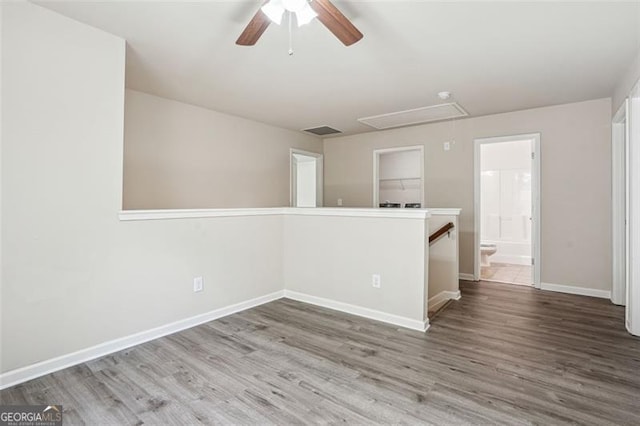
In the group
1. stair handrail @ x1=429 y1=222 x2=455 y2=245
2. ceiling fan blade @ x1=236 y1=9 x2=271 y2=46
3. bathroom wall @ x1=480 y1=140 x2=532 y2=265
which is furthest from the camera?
bathroom wall @ x1=480 y1=140 x2=532 y2=265

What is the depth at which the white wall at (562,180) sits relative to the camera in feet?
13.1

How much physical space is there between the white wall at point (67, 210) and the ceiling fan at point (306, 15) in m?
1.31

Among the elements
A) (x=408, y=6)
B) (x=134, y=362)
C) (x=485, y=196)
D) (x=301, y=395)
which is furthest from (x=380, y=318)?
(x=485, y=196)

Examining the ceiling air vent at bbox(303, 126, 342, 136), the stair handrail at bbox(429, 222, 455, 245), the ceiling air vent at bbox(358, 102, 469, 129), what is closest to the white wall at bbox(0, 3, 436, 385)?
the stair handrail at bbox(429, 222, 455, 245)

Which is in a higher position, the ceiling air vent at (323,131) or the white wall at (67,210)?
the ceiling air vent at (323,131)

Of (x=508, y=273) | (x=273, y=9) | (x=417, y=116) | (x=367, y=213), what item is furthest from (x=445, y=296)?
(x=273, y=9)

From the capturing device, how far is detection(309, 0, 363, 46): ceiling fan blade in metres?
1.73

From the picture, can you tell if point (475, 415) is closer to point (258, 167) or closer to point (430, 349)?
point (430, 349)

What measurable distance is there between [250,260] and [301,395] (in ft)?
6.03

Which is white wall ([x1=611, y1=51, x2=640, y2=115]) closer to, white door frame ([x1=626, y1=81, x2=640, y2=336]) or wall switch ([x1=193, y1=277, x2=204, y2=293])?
white door frame ([x1=626, y1=81, x2=640, y2=336])

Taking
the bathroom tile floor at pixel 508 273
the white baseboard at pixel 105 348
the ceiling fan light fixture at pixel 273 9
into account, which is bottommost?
the white baseboard at pixel 105 348

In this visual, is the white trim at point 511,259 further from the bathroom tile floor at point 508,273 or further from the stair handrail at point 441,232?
the stair handrail at point 441,232

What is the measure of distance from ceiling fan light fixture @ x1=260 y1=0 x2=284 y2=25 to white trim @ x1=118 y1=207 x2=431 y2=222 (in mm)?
1780

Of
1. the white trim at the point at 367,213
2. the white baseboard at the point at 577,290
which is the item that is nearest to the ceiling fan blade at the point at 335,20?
the white trim at the point at 367,213
